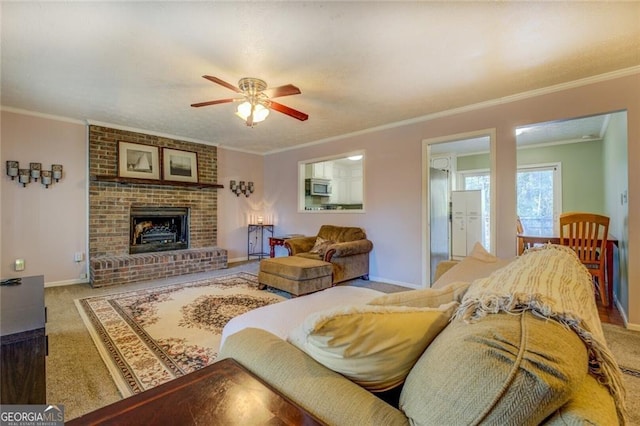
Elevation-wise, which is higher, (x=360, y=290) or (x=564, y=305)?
(x=564, y=305)

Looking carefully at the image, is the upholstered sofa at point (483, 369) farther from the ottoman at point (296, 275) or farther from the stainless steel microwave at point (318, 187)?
the stainless steel microwave at point (318, 187)

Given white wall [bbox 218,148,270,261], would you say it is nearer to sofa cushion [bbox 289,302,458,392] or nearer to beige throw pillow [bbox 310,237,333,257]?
beige throw pillow [bbox 310,237,333,257]

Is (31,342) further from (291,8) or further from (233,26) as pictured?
(291,8)

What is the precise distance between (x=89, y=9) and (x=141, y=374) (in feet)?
7.86

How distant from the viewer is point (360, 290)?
7.06ft

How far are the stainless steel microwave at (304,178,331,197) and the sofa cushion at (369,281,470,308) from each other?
510 centimetres

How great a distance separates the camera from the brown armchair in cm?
398

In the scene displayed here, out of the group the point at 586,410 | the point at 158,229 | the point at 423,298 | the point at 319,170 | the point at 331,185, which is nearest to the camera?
the point at 586,410

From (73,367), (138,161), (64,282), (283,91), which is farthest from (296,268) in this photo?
(64,282)

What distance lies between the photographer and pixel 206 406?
0.68 meters

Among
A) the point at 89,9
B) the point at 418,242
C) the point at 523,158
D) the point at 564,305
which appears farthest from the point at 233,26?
the point at 523,158

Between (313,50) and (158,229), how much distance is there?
13.7 ft

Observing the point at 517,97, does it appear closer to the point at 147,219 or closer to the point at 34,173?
the point at 147,219

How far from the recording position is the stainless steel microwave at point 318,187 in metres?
6.21
